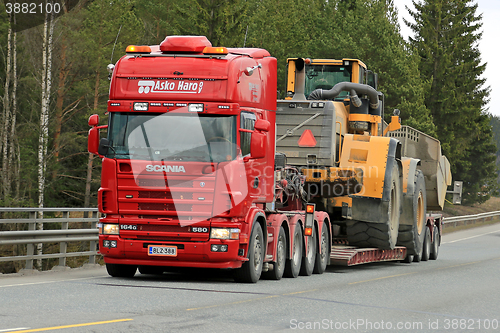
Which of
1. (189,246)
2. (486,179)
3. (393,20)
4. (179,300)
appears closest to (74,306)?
(179,300)

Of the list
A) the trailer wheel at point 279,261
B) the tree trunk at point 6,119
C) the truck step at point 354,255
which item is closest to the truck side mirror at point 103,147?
the trailer wheel at point 279,261

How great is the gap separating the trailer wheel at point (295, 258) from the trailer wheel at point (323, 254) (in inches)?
39.7

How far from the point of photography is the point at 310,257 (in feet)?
54.2

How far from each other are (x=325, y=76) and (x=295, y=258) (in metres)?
5.89

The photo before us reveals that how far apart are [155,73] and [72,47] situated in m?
21.5

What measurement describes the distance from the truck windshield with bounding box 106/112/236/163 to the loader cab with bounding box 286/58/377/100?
685 centimetres

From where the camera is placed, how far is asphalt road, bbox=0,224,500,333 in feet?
28.6

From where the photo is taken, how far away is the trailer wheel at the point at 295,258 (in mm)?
15305

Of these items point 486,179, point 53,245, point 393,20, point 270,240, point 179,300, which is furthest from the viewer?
point 486,179

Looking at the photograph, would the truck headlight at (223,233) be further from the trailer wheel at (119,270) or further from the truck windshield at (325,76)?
the truck windshield at (325,76)

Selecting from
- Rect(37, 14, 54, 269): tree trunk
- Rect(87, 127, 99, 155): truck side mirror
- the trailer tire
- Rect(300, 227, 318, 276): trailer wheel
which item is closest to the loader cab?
Rect(300, 227, 318, 276): trailer wheel

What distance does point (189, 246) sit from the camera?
1276cm

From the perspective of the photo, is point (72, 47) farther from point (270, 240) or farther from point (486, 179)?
point (486, 179)

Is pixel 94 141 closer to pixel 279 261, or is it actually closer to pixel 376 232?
pixel 279 261
